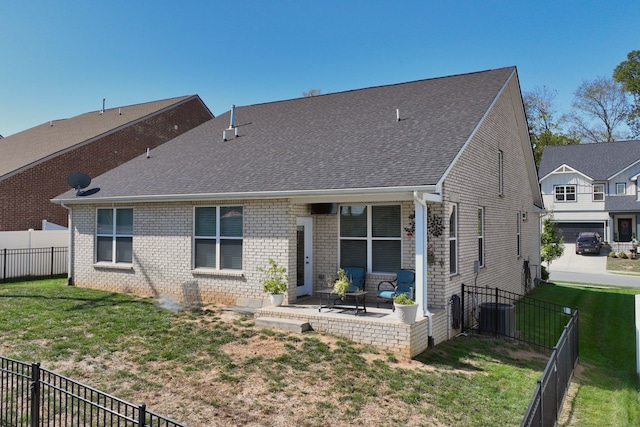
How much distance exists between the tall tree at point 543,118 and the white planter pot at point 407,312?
50.5 metres

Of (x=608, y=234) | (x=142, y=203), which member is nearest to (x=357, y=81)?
(x=142, y=203)

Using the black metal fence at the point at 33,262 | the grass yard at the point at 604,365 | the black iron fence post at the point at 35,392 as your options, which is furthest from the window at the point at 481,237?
the black metal fence at the point at 33,262

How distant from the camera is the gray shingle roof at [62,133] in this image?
22234 millimetres

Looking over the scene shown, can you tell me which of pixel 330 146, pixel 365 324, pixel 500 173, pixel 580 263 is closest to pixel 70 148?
pixel 330 146

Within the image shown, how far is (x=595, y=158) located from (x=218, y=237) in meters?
40.0

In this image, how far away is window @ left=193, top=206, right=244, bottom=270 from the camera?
1141 centimetres

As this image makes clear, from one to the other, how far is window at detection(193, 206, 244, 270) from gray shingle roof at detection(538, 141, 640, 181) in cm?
3671

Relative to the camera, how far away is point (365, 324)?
8.54 metres

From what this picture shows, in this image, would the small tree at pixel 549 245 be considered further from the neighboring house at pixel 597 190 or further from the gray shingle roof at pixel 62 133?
the gray shingle roof at pixel 62 133

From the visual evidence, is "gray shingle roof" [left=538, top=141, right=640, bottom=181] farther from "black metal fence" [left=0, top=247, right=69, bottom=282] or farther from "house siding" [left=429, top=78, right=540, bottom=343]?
"black metal fence" [left=0, top=247, right=69, bottom=282]

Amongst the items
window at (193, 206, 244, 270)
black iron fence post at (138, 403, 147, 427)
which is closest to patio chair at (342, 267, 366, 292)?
window at (193, 206, 244, 270)

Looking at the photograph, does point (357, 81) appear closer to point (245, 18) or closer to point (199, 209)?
point (245, 18)

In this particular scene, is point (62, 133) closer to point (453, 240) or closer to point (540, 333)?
point (453, 240)

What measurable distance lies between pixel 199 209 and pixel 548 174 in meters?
36.3
